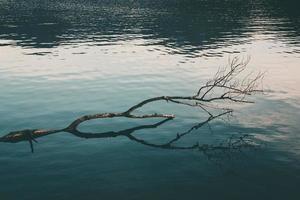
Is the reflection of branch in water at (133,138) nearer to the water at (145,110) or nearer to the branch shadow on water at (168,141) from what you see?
the branch shadow on water at (168,141)

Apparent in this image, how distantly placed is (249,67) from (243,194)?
3561 cm

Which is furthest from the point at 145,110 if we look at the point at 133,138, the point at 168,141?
the point at 168,141

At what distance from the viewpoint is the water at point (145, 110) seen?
19.7 m

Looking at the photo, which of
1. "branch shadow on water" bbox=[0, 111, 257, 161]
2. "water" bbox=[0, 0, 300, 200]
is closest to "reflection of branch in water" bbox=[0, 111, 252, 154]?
"branch shadow on water" bbox=[0, 111, 257, 161]

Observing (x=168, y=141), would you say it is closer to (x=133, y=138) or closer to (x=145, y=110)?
(x=133, y=138)

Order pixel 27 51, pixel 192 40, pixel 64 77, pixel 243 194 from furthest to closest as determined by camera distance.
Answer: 1. pixel 192 40
2. pixel 27 51
3. pixel 64 77
4. pixel 243 194

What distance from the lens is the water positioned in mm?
19734

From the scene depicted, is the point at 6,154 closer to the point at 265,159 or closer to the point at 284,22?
the point at 265,159

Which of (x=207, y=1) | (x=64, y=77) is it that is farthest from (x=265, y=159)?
(x=207, y=1)

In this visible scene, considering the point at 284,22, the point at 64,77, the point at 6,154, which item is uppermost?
the point at 284,22

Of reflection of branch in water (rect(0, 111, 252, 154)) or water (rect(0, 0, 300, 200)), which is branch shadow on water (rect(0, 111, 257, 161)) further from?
water (rect(0, 0, 300, 200))

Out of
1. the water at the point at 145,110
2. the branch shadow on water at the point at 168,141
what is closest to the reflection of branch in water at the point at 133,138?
the branch shadow on water at the point at 168,141

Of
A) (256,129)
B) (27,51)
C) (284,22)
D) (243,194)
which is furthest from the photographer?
(284,22)

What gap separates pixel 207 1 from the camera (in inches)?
6373
